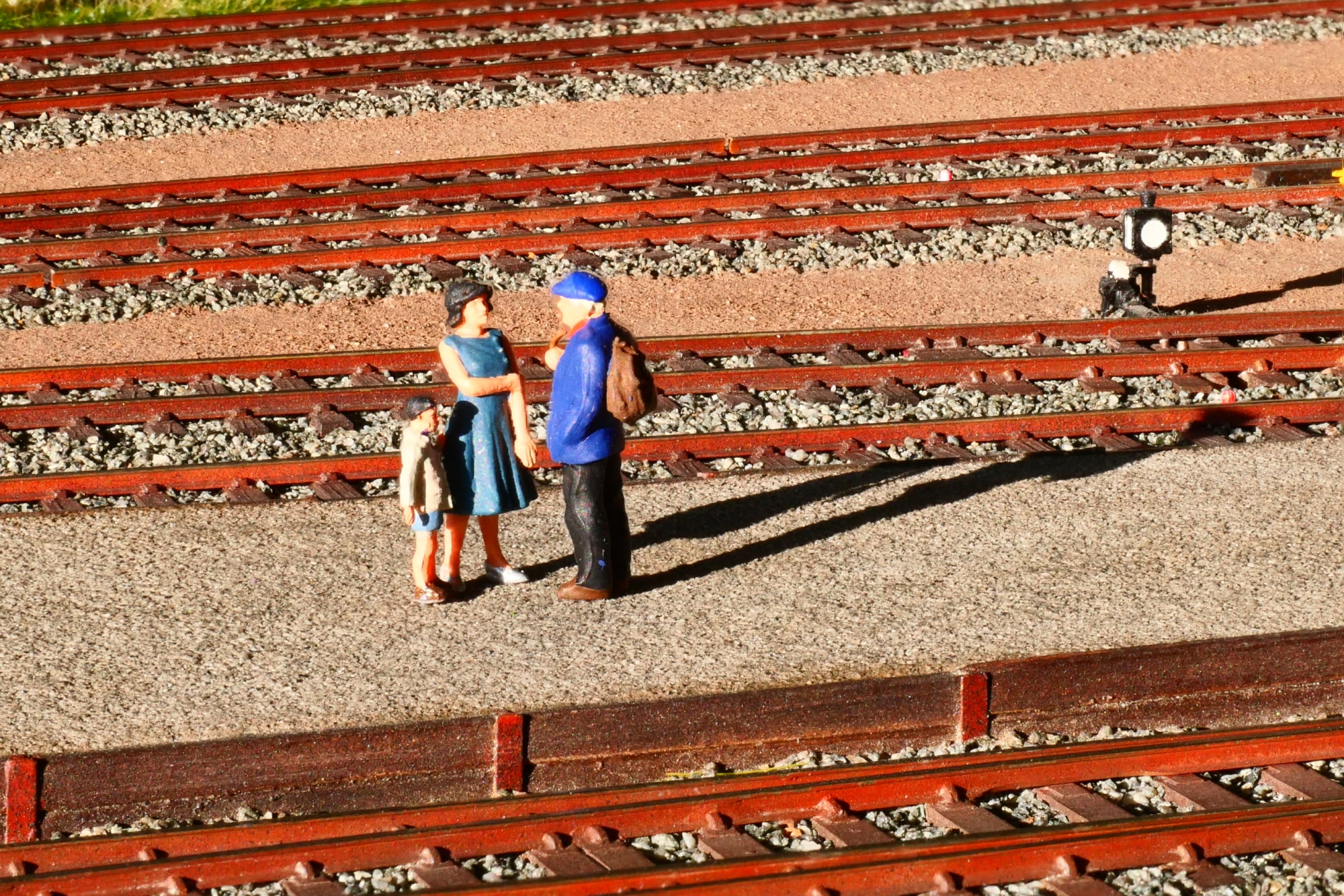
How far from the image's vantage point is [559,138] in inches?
574

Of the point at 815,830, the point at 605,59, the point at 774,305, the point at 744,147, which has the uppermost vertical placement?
the point at 605,59

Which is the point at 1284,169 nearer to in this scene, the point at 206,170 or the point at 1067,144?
the point at 1067,144

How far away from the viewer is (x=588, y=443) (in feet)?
25.1

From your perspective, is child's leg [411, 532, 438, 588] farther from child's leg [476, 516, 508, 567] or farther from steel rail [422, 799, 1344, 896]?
steel rail [422, 799, 1344, 896]

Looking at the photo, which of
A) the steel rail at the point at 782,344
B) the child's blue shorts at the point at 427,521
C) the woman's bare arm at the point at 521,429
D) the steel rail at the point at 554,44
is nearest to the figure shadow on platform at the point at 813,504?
the child's blue shorts at the point at 427,521

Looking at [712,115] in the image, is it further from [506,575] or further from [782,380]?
[506,575]

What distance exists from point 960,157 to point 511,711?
26.9ft

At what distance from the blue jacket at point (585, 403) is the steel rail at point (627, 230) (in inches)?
186

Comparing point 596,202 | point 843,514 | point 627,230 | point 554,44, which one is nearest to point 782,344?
point 843,514

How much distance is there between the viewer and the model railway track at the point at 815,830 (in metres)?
5.74

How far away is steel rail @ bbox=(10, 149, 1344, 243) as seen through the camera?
1264 centimetres

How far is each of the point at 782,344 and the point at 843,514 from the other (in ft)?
6.50

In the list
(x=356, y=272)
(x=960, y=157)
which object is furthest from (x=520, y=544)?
(x=960, y=157)

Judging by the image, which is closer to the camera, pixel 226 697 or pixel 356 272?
pixel 226 697
